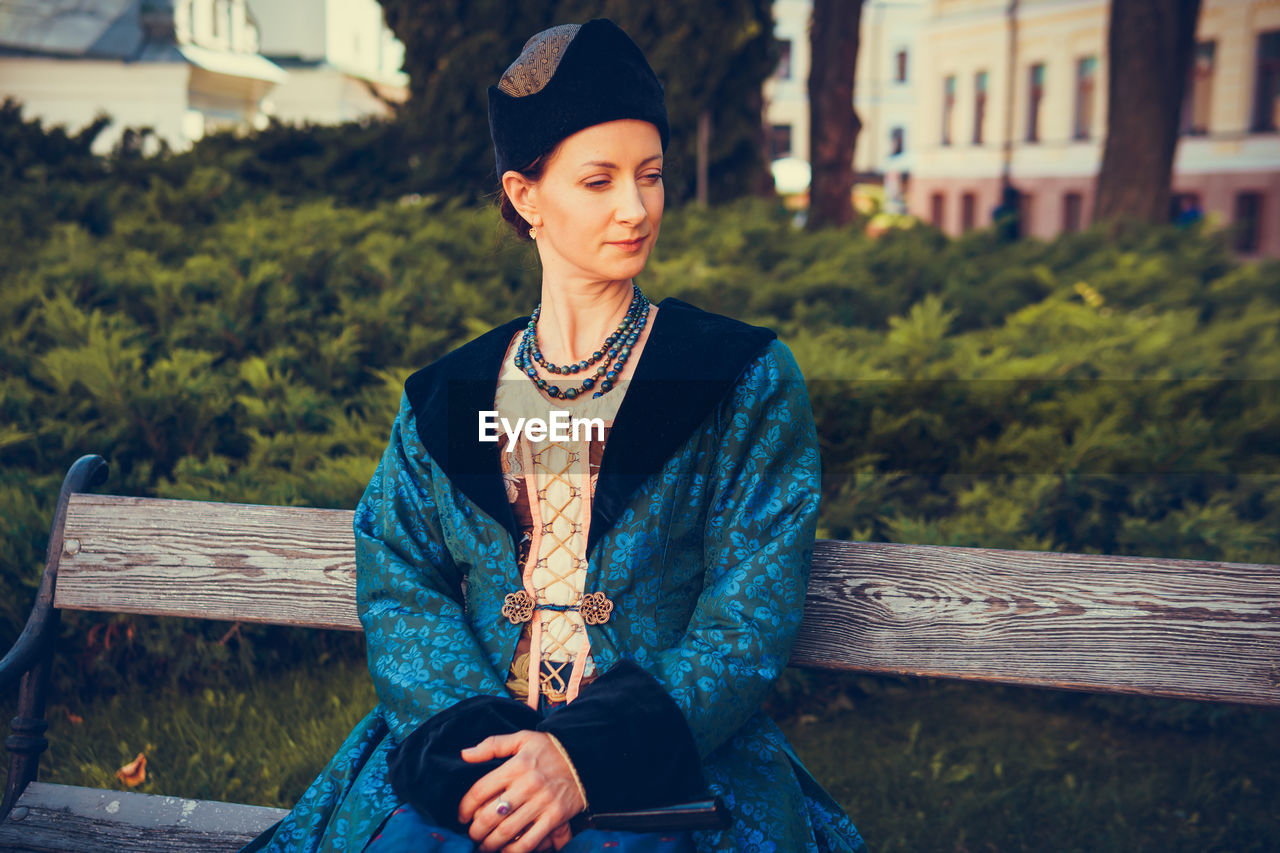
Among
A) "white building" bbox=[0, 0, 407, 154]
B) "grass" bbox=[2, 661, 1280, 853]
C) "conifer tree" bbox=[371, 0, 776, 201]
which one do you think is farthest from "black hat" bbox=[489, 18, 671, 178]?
"white building" bbox=[0, 0, 407, 154]

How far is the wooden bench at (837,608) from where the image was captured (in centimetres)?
223

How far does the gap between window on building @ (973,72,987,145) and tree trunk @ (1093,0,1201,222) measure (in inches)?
1157

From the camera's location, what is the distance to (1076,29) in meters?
33.4

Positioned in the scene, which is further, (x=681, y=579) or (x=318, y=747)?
(x=318, y=747)

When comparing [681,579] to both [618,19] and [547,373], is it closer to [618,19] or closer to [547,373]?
[547,373]

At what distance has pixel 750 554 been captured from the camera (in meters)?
1.97

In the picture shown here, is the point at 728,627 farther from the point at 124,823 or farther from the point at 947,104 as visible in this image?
the point at 947,104

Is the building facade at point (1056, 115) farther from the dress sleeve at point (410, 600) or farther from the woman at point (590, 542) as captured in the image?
the dress sleeve at point (410, 600)

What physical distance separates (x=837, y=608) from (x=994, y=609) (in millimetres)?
310

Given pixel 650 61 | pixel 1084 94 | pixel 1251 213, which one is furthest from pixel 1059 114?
pixel 650 61

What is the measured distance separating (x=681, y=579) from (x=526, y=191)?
2.43ft

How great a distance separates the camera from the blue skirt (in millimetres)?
1792

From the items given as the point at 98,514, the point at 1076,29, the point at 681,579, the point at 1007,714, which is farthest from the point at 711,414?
the point at 1076,29

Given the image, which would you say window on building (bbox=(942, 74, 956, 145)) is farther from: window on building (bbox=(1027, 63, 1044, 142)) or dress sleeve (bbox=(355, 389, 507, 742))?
dress sleeve (bbox=(355, 389, 507, 742))
